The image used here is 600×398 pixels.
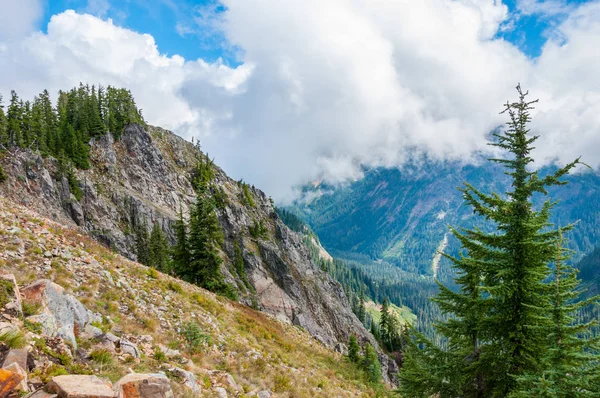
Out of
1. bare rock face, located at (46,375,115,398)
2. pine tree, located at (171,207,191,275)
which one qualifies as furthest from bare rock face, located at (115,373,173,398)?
Answer: pine tree, located at (171,207,191,275)

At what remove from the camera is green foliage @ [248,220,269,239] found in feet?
314

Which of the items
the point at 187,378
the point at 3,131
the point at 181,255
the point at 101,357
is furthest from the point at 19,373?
the point at 3,131

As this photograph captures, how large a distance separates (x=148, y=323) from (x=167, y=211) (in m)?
76.7

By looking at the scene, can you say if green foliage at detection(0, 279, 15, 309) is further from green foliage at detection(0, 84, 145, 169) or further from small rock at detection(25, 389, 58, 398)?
green foliage at detection(0, 84, 145, 169)

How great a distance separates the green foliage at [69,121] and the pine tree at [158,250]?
2309 centimetres

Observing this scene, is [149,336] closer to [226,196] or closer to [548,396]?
[548,396]

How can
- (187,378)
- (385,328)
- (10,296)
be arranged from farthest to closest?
(385,328)
(187,378)
(10,296)

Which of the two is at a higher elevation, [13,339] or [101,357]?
[13,339]

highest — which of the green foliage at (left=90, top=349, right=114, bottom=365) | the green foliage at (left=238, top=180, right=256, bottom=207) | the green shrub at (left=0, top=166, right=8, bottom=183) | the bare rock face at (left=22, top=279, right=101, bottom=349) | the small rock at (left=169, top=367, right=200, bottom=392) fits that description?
the green foliage at (left=238, top=180, right=256, bottom=207)

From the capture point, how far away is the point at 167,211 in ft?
282

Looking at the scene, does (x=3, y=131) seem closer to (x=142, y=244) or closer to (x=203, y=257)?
(x=142, y=244)

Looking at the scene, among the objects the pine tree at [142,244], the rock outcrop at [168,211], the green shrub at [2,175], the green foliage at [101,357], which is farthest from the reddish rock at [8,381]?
the pine tree at [142,244]

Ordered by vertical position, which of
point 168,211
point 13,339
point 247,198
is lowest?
point 13,339

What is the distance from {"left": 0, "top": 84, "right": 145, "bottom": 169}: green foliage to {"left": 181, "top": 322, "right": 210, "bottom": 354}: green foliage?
6919 centimetres
